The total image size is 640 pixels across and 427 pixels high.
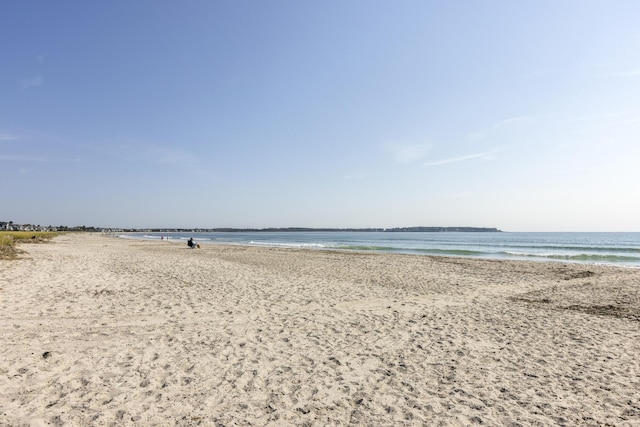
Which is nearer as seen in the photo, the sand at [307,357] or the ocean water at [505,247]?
the sand at [307,357]

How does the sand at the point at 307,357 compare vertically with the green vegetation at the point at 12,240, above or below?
below

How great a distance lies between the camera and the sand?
4.49m

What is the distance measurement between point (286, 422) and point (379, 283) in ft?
37.8

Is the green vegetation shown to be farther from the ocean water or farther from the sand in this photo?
the ocean water

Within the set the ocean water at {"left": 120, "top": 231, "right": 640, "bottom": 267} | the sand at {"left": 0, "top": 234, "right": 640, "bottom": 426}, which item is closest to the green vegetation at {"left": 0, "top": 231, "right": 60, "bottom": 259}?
the sand at {"left": 0, "top": 234, "right": 640, "bottom": 426}

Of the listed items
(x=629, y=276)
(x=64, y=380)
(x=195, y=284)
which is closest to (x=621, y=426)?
(x=64, y=380)

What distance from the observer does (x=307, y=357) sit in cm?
636

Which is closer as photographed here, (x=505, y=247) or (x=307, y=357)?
(x=307, y=357)

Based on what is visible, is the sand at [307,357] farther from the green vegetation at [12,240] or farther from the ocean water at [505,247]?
the ocean water at [505,247]

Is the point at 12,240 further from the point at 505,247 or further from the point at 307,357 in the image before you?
the point at 505,247

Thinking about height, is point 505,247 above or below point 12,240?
below

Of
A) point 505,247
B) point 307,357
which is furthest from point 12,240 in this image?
point 505,247

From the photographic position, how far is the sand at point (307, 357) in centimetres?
449

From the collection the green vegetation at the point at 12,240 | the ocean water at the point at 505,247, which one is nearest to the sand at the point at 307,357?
the green vegetation at the point at 12,240
